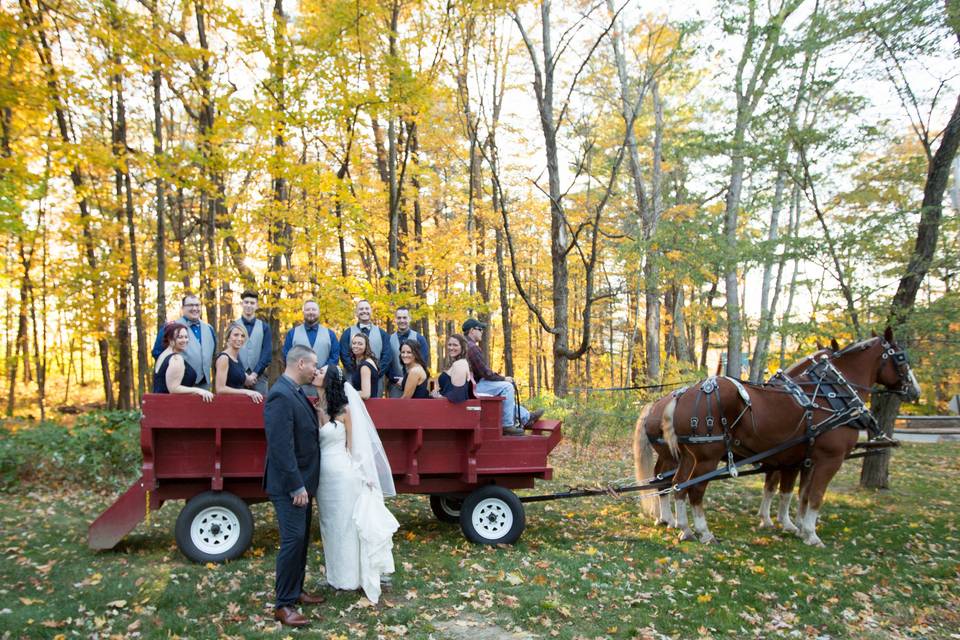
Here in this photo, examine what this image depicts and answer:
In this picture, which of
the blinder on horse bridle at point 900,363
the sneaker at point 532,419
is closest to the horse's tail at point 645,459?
the sneaker at point 532,419

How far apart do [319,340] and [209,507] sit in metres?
2.23

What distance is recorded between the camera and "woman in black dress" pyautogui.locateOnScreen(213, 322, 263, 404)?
5.97 metres

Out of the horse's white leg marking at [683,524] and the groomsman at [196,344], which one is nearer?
the groomsman at [196,344]

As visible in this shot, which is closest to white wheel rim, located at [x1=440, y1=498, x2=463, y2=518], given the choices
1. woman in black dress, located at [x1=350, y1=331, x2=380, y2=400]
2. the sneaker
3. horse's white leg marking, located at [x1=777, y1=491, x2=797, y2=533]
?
the sneaker

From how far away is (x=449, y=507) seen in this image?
7.73 m

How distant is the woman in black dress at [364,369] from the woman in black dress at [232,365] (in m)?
1.13

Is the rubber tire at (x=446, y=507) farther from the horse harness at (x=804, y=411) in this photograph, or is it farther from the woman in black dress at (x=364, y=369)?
the horse harness at (x=804, y=411)

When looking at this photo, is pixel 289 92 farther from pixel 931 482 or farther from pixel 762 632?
pixel 931 482

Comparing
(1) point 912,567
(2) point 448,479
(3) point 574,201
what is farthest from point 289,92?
(3) point 574,201

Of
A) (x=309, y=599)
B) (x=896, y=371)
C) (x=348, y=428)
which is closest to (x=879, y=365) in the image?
(x=896, y=371)

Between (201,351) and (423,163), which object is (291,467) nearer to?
(201,351)

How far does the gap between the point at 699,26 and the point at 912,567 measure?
10507 mm

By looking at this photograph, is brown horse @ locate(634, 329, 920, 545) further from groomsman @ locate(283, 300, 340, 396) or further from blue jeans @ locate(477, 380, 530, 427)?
groomsman @ locate(283, 300, 340, 396)

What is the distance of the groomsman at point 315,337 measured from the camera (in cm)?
714
